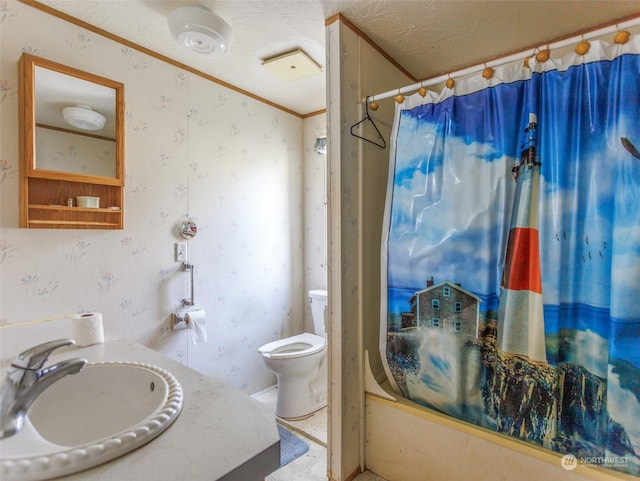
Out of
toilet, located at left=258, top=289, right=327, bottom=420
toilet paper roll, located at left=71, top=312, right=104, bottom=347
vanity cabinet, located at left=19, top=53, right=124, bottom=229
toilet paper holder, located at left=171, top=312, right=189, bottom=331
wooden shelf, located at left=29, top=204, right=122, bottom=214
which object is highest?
vanity cabinet, located at left=19, top=53, right=124, bottom=229

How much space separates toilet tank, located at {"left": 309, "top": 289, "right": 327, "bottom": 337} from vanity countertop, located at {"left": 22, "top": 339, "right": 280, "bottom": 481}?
1652mm

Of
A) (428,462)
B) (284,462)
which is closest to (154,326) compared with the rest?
(284,462)

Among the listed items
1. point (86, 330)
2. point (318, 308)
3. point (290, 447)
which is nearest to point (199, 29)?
point (86, 330)

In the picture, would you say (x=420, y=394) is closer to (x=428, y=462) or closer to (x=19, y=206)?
(x=428, y=462)

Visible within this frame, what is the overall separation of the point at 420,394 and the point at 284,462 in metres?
0.81

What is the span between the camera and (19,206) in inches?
53.1

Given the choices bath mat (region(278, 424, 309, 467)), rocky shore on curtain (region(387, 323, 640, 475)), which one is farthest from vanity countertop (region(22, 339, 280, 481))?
bath mat (region(278, 424, 309, 467))

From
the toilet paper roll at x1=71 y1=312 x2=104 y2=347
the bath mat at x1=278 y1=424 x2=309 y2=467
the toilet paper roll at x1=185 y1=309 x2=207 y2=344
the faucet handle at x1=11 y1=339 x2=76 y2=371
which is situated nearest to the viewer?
the faucet handle at x1=11 y1=339 x2=76 y2=371

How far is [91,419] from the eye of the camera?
0.85 m

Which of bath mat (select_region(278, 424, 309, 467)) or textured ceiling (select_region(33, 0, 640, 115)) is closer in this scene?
textured ceiling (select_region(33, 0, 640, 115))

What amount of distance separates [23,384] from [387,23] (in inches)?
73.1

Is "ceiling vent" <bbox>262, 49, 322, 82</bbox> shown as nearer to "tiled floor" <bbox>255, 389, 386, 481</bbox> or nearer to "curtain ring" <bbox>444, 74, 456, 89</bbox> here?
"curtain ring" <bbox>444, 74, 456, 89</bbox>

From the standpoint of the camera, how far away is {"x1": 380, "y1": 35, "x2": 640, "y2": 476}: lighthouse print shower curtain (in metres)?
1.07

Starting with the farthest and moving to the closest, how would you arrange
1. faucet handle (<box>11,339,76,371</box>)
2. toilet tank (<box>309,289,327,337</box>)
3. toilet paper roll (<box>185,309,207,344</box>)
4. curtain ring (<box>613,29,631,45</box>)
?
1. toilet tank (<box>309,289,327,337</box>)
2. toilet paper roll (<box>185,309,207,344</box>)
3. curtain ring (<box>613,29,631,45</box>)
4. faucet handle (<box>11,339,76,371</box>)
